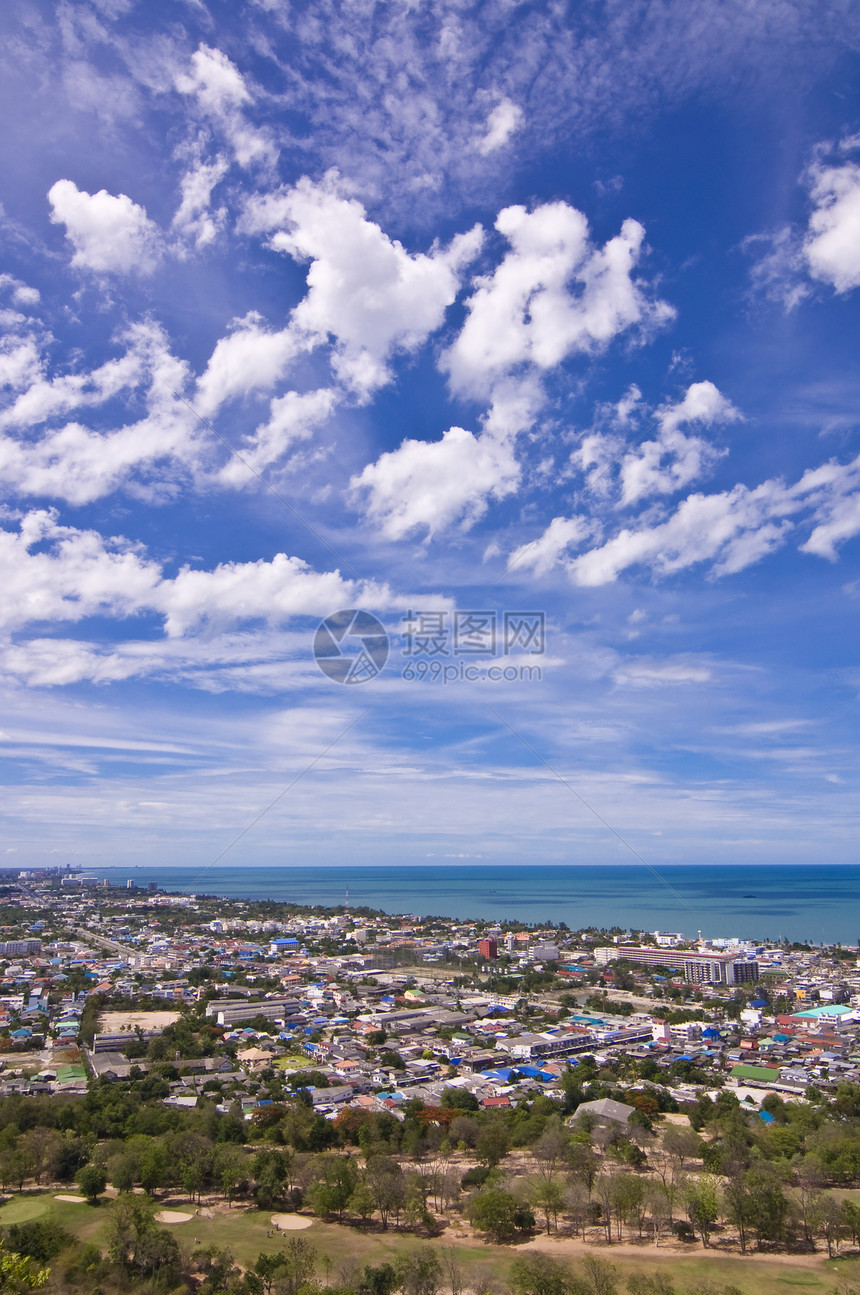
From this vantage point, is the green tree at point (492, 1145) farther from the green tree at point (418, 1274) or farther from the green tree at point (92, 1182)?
the green tree at point (92, 1182)

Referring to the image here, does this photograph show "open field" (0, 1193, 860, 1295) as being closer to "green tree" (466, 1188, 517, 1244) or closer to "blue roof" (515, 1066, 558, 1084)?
"green tree" (466, 1188, 517, 1244)

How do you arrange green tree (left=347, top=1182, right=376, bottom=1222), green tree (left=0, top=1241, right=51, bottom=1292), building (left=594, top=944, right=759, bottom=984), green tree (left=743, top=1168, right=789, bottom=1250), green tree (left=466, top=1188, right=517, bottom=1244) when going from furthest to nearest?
building (left=594, top=944, right=759, bottom=984) → green tree (left=347, top=1182, right=376, bottom=1222) → green tree (left=466, top=1188, right=517, bottom=1244) → green tree (left=743, top=1168, right=789, bottom=1250) → green tree (left=0, top=1241, right=51, bottom=1292)

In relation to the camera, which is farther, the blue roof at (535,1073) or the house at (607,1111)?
the blue roof at (535,1073)

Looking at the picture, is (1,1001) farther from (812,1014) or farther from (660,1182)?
(812,1014)

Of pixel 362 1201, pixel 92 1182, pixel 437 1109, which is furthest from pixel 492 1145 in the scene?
pixel 92 1182

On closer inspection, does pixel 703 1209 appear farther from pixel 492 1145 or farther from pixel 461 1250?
pixel 492 1145

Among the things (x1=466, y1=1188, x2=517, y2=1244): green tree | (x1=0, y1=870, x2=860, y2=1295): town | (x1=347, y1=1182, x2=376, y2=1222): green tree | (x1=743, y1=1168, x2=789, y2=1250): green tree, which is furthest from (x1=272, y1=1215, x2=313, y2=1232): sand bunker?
(x1=743, y1=1168, x2=789, y2=1250): green tree

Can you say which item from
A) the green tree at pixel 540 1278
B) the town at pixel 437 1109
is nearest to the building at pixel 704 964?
the town at pixel 437 1109
